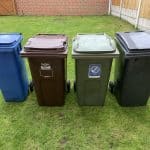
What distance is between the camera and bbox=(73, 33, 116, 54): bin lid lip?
2.55 meters

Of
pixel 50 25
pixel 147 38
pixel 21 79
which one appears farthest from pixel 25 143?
pixel 50 25

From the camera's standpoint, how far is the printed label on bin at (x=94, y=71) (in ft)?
8.73

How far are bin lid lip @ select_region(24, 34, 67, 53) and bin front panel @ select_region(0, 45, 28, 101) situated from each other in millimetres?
265

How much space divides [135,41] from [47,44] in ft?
4.01

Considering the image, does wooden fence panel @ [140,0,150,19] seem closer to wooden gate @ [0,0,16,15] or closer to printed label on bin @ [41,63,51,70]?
printed label on bin @ [41,63,51,70]

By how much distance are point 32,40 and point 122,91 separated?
1538 millimetres

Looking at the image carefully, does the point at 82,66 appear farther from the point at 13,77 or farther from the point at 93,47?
the point at 13,77

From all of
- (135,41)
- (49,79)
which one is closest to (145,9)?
(135,41)

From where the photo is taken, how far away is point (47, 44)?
272cm

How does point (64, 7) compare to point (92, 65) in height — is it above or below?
below

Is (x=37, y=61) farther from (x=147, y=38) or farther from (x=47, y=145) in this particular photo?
(x=147, y=38)

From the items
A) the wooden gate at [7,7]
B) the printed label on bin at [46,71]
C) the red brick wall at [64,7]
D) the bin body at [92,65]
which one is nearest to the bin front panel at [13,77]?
the printed label on bin at [46,71]

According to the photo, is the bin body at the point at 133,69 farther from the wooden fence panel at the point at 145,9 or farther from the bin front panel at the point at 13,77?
the wooden fence panel at the point at 145,9

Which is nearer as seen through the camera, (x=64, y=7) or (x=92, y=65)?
(x=92, y=65)
